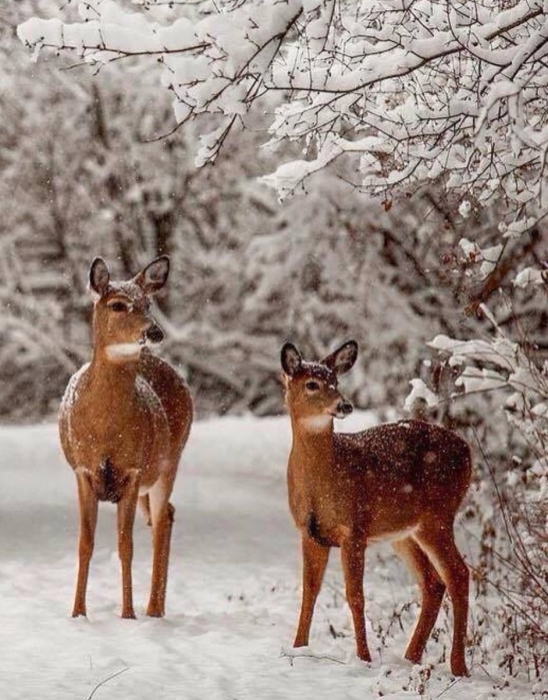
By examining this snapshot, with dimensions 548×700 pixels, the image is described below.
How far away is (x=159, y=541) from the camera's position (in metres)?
8.80

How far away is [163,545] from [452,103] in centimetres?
385

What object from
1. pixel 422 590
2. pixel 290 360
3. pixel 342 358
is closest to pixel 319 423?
pixel 290 360

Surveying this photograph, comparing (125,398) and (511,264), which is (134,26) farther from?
(511,264)

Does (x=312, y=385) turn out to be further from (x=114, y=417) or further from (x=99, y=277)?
(x=99, y=277)

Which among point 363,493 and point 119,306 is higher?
point 119,306

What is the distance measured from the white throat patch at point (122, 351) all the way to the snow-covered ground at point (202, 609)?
165 cm

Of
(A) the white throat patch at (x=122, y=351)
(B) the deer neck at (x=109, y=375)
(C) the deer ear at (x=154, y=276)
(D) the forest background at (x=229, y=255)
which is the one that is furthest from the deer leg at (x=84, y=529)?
(D) the forest background at (x=229, y=255)

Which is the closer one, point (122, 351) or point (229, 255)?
point (122, 351)

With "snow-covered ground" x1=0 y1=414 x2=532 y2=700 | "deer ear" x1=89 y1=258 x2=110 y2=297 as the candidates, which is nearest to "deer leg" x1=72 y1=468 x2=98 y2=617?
"snow-covered ground" x1=0 y1=414 x2=532 y2=700

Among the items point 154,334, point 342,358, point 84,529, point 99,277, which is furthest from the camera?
point 84,529

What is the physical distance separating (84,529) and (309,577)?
1.61 metres

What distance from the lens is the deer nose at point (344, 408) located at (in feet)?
23.1

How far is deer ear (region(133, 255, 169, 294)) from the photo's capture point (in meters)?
8.30

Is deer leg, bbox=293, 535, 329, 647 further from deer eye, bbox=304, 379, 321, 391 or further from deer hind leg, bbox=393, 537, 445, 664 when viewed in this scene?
deer eye, bbox=304, 379, 321, 391
